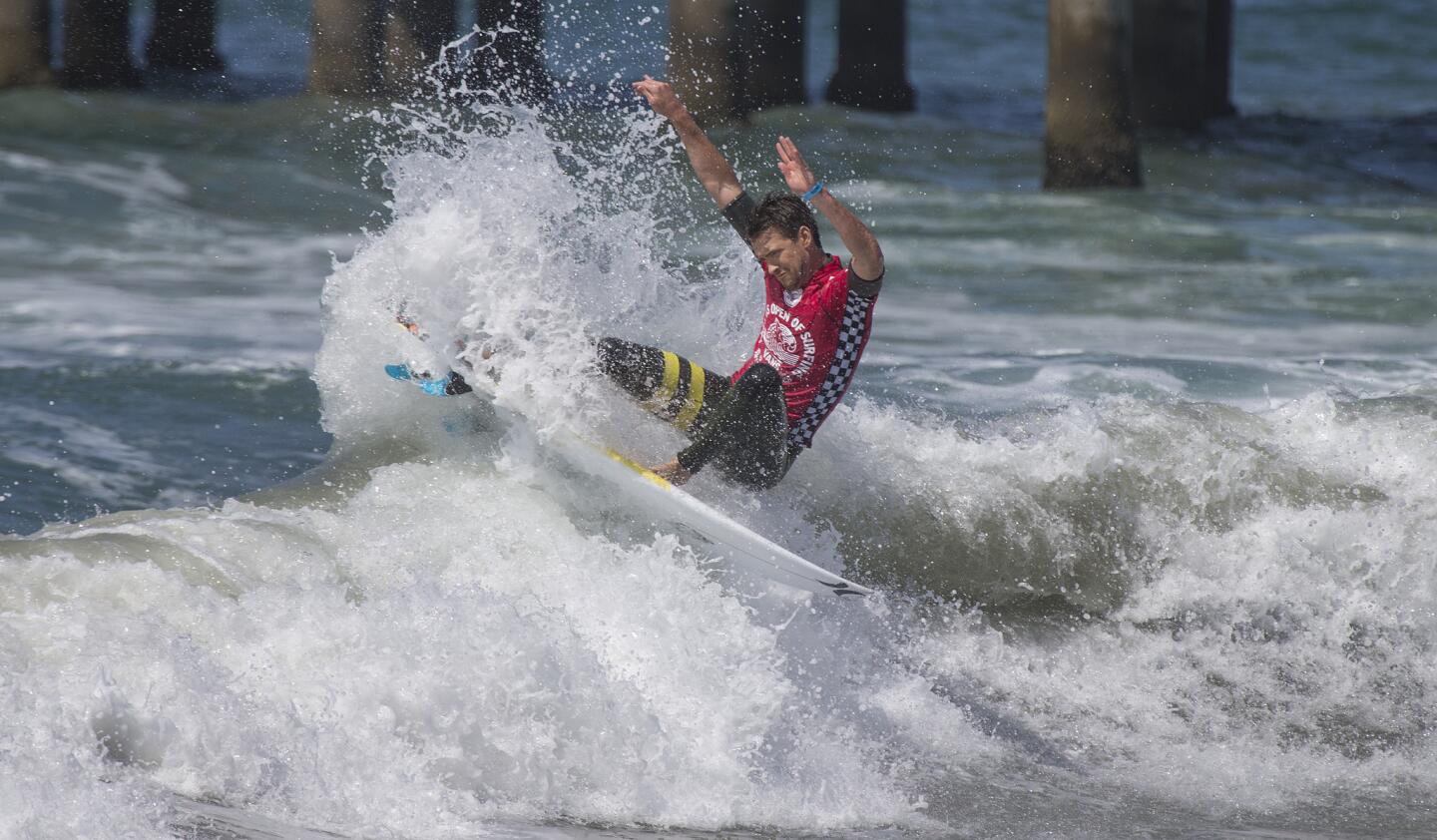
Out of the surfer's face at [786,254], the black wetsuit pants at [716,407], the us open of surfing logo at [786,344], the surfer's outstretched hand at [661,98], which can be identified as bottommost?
the black wetsuit pants at [716,407]

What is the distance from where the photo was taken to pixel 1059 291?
41.7 feet

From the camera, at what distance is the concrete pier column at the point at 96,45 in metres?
17.9

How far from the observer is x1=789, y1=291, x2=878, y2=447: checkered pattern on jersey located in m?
5.99

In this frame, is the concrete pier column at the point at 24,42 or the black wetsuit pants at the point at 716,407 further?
the concrete pier column at the point at 24,42

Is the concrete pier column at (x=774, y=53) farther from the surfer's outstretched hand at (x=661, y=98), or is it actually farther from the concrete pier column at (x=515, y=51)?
the surfer's outstretched hand at (x=661, y=98)

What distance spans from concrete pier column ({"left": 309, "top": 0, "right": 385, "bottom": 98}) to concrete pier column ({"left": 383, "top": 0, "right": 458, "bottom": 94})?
0.17 metres

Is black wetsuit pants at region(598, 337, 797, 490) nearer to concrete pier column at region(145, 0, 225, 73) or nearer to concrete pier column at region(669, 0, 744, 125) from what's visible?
concrete pier column at region(669, 0, 744, 125)

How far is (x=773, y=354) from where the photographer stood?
6.06 m

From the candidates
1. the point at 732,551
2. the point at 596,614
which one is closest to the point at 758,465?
the point at 732,551

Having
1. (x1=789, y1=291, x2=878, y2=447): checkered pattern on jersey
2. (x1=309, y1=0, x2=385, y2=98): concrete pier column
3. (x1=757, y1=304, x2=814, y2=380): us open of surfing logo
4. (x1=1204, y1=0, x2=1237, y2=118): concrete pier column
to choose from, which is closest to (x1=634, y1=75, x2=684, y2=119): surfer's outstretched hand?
(x1=757, y1=304, x2=814, y2=380): us open of surfing logo

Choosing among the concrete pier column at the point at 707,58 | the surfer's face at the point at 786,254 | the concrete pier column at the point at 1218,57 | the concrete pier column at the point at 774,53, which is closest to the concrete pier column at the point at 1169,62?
the concrete pier column at the point at 1218,57

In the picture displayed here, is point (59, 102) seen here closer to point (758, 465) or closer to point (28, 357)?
point (28, 357)

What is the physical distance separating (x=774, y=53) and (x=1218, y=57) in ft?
24.1

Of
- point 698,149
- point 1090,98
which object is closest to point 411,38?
point 1090,98
